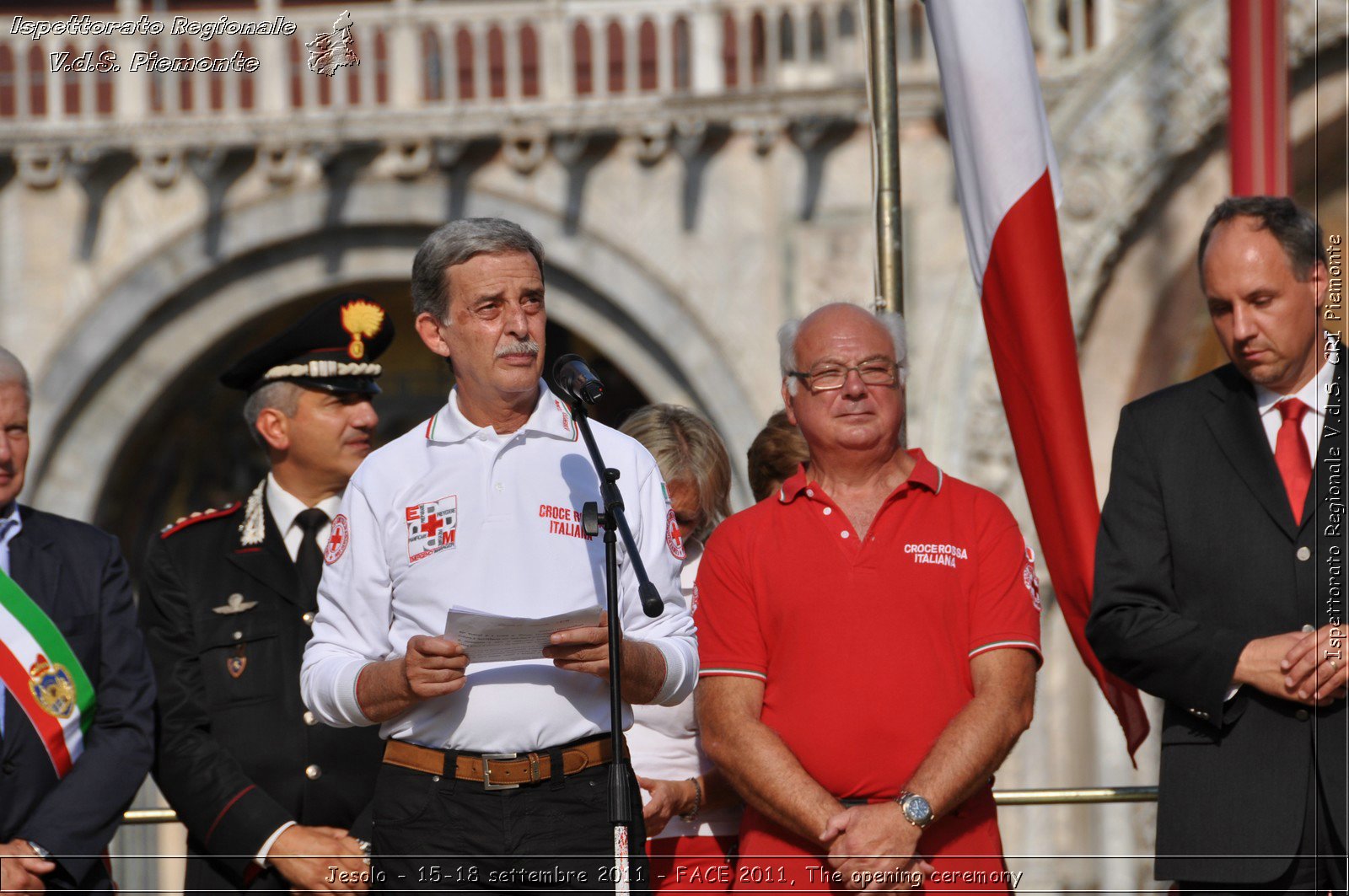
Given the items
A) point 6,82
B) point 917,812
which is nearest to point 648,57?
point 6,82

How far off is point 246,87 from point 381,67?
0.98 meters

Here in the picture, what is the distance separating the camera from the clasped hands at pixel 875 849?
133 inches

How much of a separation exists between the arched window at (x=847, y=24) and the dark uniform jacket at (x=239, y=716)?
266 inches

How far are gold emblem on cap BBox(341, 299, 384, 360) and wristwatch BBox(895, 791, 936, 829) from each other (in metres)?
2.03

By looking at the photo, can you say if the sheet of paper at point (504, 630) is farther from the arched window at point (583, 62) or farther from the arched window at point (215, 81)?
the arched window at point (215, 81)

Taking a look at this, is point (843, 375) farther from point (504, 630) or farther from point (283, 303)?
point (283, 303)

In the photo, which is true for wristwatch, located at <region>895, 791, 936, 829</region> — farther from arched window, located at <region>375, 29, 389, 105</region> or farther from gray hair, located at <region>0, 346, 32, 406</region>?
arched window, located at <region>375, 29, 389, 105</region>

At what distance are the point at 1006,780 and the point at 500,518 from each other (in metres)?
6.87

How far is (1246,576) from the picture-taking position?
3.51m

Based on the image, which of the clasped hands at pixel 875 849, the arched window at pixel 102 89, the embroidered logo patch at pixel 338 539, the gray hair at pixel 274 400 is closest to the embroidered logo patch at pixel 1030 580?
the clasped hands at pixel 875 849

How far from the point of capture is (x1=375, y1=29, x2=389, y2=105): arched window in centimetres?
1078

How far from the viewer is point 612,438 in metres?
3.46

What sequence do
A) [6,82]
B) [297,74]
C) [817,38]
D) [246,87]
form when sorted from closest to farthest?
[817,38] → [297,74] → [246,87] → [6,82]

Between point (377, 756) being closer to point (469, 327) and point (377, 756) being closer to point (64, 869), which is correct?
point (64, 869)
